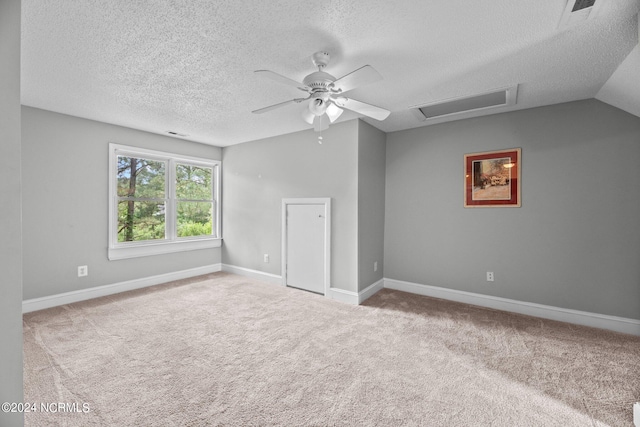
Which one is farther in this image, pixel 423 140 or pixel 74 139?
pixel 423 140

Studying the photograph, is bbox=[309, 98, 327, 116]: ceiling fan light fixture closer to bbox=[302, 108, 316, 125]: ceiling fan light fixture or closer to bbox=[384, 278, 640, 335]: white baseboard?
bbox=[302, 108, 316, 125]: ceiling fan light fixture

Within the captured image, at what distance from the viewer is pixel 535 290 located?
10.2 feet

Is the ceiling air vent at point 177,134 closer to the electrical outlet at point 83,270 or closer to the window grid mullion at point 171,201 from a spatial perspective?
the window grid mullion at point 171,201

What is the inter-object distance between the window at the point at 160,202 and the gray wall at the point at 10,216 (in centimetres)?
327

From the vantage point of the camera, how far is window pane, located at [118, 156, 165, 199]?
405 cm

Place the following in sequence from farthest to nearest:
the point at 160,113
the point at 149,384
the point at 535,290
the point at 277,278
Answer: the point at 277,278 < the point at 160,113 < the point at 535,290 < the point at 149,384

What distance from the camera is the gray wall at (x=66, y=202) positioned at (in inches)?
124

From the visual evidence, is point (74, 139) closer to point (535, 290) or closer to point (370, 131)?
point (370, 131)

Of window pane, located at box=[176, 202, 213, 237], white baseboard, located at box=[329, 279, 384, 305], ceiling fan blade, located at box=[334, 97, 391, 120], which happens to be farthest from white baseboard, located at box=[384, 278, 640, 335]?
window pane, located at box=[176, 202, 213, 237]

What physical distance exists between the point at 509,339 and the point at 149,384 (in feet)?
10.2

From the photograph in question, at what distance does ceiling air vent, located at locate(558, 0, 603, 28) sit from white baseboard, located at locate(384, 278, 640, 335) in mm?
2851

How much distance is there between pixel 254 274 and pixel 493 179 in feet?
12.8

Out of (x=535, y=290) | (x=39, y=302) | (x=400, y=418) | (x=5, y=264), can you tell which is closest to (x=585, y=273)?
(x=535, y=290)

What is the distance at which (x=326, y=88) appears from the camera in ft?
6.91
